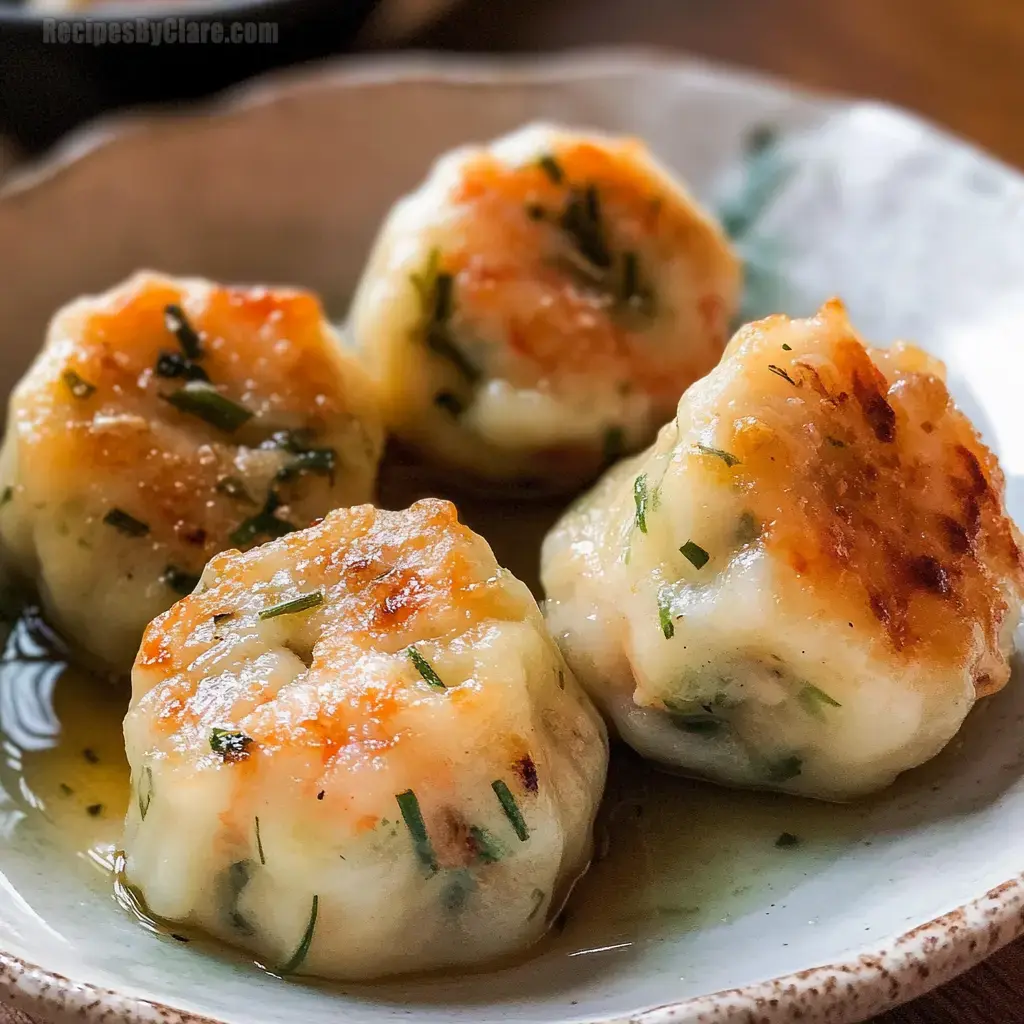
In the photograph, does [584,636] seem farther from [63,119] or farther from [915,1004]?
[63,119]

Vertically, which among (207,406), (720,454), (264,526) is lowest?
(264,526)

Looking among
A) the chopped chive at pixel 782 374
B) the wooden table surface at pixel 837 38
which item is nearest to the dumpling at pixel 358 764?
the chopped chive at pixel 782 374

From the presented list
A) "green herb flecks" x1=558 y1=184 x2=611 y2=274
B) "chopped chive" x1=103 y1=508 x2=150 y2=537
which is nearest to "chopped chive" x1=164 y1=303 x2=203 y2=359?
"chopped chive" x1=103 y1=508 x2=150 y2=537

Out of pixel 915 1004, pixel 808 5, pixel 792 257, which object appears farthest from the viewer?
pixel 808 5

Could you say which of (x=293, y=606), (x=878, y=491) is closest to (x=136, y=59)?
(x=293, y=606)

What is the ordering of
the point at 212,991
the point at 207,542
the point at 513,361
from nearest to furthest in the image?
the point at 212,991
the point at 207,542
the point at 513,361

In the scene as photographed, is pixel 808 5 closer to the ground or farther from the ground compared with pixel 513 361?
farther from the ground

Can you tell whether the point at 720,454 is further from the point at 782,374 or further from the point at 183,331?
the point at 183,331

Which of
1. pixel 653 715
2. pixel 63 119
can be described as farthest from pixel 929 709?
pixel 63 119
